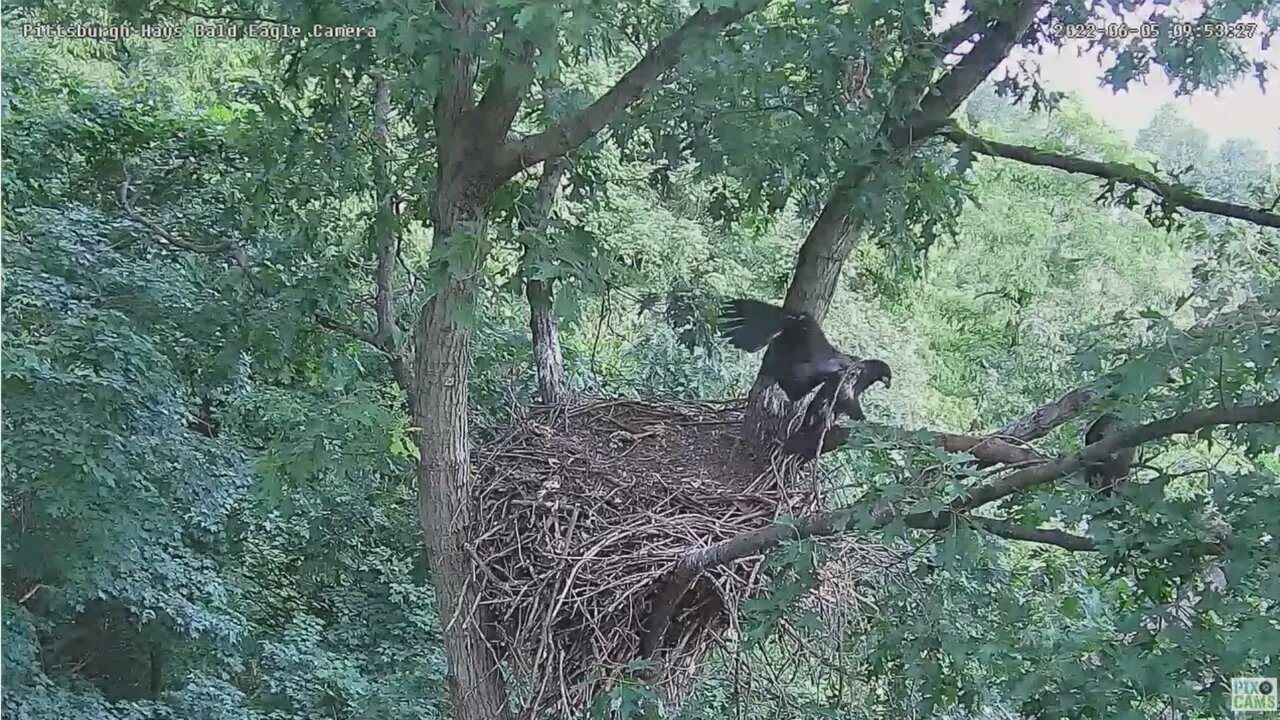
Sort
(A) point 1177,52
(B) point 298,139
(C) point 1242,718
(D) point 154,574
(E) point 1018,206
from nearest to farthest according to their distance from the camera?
(C) point 1242,718 → (A) point 1177,52 → (B) point 298,139 → (D) point 154,574 → (E) point 1018,206

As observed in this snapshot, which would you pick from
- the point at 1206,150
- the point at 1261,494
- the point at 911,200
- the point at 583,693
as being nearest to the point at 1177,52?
the point at 911,200

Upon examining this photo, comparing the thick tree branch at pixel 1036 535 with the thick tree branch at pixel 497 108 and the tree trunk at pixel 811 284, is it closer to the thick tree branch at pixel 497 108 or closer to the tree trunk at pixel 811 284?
the tree trunk at pixel 811 284

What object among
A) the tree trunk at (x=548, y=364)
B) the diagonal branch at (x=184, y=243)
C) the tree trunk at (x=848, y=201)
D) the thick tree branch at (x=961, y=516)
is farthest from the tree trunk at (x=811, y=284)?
the diagonal branch at (x=184, y=243)

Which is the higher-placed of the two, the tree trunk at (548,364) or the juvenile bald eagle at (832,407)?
the tree trunk at (548,364)

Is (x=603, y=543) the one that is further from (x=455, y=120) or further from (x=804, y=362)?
(x=455, y=120)

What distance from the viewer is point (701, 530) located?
5.70ft

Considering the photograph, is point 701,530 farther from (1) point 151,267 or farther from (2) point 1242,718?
(1) point 151,267

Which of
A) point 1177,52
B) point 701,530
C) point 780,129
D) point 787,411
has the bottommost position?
point 701,530

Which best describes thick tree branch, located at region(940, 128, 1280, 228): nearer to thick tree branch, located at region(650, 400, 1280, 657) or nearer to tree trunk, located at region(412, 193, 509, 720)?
thick tree branch, located at region(650, 400, 1280, 657)

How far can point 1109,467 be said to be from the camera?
1266 millimetres

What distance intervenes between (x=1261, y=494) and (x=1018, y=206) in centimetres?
272

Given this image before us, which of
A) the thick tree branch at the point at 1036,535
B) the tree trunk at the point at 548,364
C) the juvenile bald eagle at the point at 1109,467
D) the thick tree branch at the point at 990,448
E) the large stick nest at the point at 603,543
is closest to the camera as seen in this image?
the juvenile bald eagle at the point at 1109,467

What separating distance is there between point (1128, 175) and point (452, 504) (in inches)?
43.3

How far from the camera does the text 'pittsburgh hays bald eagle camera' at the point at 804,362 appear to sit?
68.7 inches
